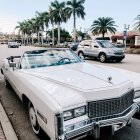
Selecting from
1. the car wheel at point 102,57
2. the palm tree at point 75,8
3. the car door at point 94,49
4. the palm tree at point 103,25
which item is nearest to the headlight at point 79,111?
the car wheel at point 102,57

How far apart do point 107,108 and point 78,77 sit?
907 mm

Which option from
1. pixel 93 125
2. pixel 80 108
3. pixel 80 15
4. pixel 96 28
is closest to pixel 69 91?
pixel 80 108

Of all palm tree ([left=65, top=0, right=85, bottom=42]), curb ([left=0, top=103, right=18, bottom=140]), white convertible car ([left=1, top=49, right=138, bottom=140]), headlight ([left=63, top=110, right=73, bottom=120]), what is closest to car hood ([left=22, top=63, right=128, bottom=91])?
white convertible car ([left=1, top=49, right=138, bottom=140])

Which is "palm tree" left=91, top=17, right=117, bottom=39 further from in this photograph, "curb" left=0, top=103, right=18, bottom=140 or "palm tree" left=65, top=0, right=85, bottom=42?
"curb" left=0, top=103, right=18, bottom=140

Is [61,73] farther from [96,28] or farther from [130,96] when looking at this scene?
[96,28]

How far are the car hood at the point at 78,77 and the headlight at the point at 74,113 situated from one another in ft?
1.12

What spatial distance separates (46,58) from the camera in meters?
5.71

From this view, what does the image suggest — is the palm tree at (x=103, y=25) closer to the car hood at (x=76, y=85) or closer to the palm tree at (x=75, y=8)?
the palm tree at (x=75, y=8)

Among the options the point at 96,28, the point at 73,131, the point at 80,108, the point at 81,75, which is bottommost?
the point at 73,131

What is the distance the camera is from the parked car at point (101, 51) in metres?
17.7

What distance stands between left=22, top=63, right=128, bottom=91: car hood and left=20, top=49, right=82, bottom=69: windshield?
1.03 feet

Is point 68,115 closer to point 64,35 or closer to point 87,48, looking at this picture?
point 87,48

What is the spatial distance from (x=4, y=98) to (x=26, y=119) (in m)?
1.98

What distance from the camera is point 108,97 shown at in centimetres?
359
